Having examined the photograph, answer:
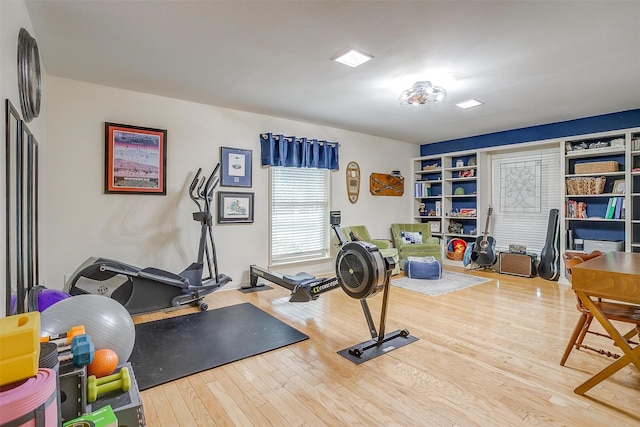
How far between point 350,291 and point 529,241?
4.60 m

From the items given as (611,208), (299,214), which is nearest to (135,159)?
(299,214)

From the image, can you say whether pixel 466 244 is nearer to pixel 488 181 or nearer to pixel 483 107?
pixel 488 181

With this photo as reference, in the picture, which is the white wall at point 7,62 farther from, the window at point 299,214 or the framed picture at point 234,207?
the window at point 299,214

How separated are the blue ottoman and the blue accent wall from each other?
2.53 m

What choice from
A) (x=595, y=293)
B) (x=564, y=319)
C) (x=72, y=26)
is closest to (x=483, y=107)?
(x=564, y=319)

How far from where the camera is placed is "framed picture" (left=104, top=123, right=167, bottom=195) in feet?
12.0

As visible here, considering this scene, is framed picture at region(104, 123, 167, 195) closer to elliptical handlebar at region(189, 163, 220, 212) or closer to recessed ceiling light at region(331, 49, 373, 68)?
elliptical handlebar at region(189, 163, 220, 212)

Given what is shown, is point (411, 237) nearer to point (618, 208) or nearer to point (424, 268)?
point (424, 268)

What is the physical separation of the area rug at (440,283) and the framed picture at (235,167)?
106 inches

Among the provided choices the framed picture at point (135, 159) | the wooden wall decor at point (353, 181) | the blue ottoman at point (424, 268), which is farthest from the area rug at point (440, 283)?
the framed picture at point (135, 159)

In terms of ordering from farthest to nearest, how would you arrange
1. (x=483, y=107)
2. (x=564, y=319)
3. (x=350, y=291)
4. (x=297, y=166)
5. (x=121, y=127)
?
1. (x=297, y=166)
2. (x=483, y=107)
3. (x=121, y=127)
4. (x=564, y=319)
5. (x=350, y=291)

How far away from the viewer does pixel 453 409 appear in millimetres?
1884

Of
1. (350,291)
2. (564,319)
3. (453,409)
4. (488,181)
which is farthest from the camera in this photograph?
(488,181)

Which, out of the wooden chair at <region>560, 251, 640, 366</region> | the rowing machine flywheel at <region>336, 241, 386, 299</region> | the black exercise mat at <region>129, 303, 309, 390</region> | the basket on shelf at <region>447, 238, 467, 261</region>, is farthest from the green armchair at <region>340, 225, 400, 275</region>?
the wooden chair at <region>560, 251, 640, 366</region>
